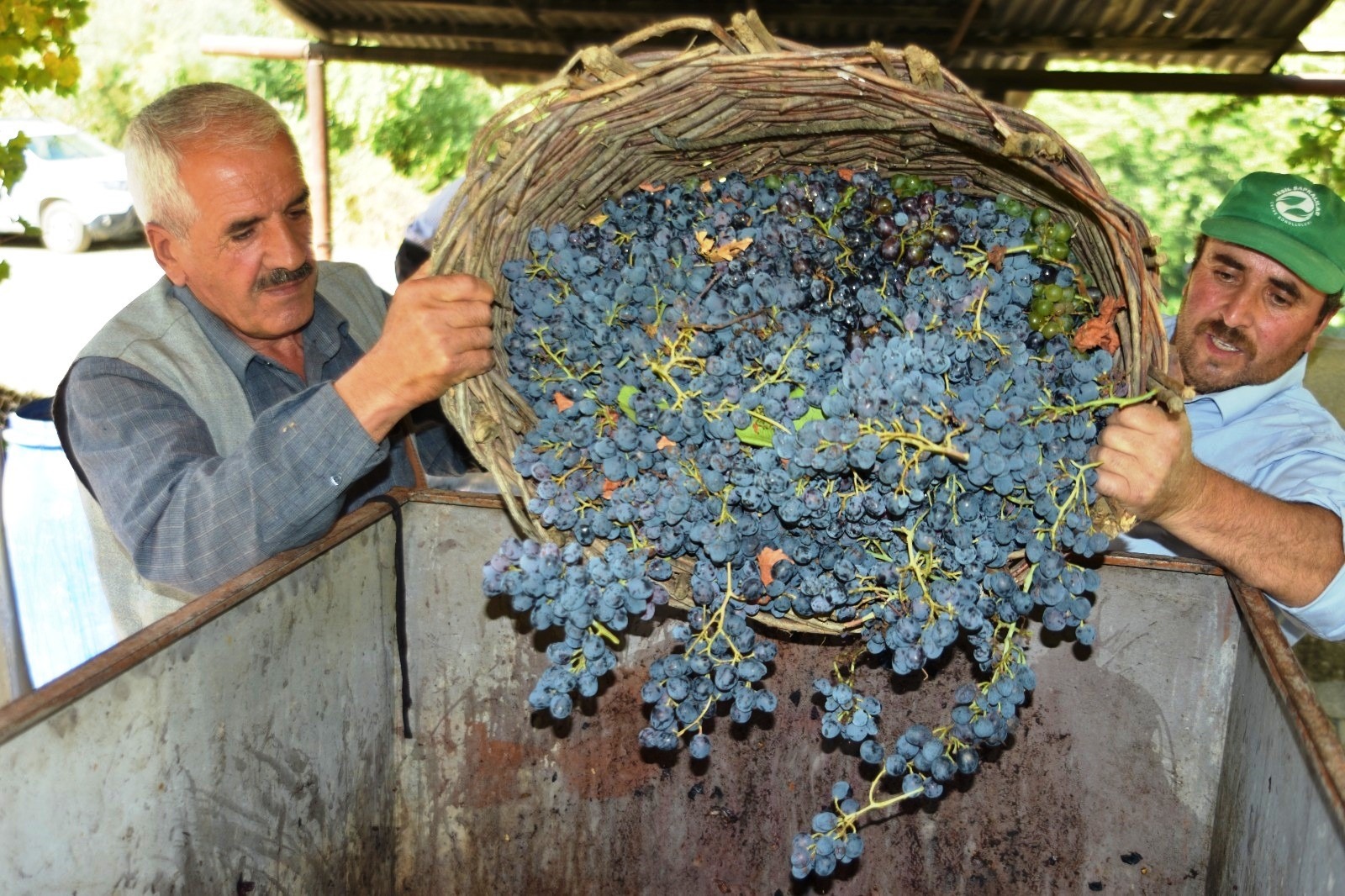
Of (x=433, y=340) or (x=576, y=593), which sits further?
(x=433, y=340)

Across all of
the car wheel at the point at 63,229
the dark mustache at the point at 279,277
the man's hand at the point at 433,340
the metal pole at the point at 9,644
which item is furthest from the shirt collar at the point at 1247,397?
the car wheel at the point at 63,229

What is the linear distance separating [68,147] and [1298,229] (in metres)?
12.6

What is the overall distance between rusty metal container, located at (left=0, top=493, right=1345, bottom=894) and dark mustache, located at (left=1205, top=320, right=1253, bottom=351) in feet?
2.37

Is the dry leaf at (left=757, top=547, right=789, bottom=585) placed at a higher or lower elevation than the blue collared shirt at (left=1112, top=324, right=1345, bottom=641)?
lower

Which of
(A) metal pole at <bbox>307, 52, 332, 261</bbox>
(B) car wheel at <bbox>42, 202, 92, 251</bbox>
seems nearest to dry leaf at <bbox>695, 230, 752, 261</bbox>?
(A) metal pole at <bbox>307, 52, 332, 261</bbox>

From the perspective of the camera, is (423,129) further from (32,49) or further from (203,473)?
(203,473)

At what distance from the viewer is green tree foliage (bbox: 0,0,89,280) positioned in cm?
241

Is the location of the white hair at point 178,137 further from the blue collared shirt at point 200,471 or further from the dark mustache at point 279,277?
the blue collared shirt at point 200,471

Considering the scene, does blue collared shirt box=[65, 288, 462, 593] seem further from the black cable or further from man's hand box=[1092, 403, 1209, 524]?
man's hand box=[1092, 403, 1209, 524]

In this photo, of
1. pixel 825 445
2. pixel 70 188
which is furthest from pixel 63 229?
pixel 825 445

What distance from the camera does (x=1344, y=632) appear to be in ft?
5.46

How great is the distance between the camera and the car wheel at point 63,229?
11.9 metres

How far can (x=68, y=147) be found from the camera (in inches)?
453

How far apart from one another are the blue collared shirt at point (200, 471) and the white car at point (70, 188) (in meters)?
11.4
